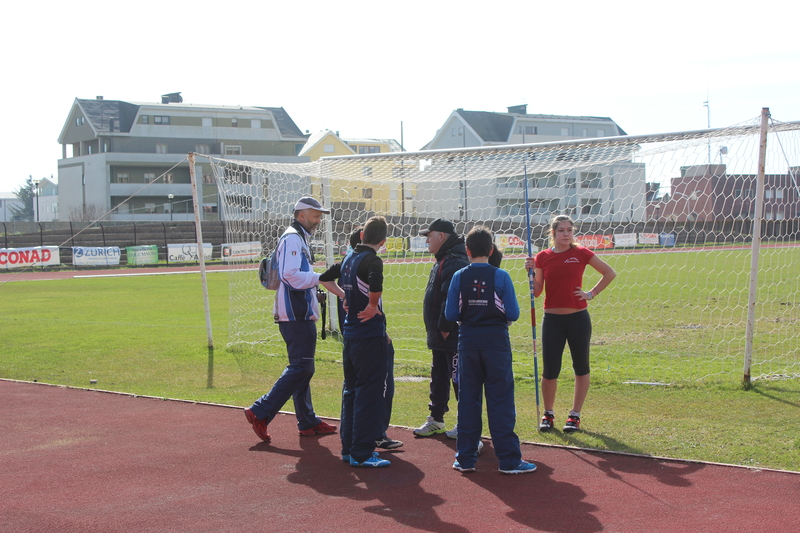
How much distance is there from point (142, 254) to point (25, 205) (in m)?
79.7

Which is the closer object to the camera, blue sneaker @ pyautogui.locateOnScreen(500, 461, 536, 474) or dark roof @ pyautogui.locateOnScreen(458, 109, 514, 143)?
blue sneaker @ pyautogui.locateOnScreen(500, 461, 536, 474)

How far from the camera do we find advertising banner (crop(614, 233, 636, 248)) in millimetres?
15305

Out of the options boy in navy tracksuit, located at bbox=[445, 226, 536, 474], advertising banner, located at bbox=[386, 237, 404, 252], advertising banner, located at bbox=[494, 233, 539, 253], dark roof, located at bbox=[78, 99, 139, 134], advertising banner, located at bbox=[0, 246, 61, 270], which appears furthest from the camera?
dark roof, located at bbox=[78, 99, 139, 134]

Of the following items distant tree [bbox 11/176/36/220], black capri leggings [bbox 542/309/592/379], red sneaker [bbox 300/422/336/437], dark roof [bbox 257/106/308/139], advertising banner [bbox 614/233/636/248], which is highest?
dark roof [bbox 257/106/308/139]

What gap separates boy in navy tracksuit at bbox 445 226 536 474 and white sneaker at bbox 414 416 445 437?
1.05 metres

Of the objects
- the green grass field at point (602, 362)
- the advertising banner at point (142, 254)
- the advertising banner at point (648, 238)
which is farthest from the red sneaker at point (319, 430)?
the advertising banner at point (142, 254)

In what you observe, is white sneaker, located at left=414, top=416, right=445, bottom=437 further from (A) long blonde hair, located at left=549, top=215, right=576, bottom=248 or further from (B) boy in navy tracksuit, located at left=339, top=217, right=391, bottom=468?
(A) long blonde hair, located at left=549, top=215, right=576, bottom=248

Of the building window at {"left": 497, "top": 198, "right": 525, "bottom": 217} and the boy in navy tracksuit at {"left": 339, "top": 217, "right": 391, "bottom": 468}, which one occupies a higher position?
the building window at {"left": 497, "top": 198, "right": 525, "bottom": 217}

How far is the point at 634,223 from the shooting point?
13.1 metres

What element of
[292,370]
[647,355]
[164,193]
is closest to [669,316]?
[647,355]

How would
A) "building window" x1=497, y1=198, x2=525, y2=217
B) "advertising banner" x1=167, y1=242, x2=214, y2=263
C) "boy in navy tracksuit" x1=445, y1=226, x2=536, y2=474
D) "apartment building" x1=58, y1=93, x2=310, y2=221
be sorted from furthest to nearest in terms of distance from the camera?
1. "apartment building" x1=58, y1=93, x2=310, y2=221
2. "advertising banner" x1=167, y1=242, x2=214, y2=263
3. "building window" x1=497, y1=198, x2=525, y2=217
4. "boy in navy tracksuit" x1=445, y1=226, x2=536, y2=474

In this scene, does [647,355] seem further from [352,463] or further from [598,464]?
[352,463]

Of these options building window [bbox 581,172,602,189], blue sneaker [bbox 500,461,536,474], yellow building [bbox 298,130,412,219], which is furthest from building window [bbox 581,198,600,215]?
blue sneaker [bbox 500,461,536,474]

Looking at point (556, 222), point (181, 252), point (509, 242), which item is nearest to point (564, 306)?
point (556, 222)
